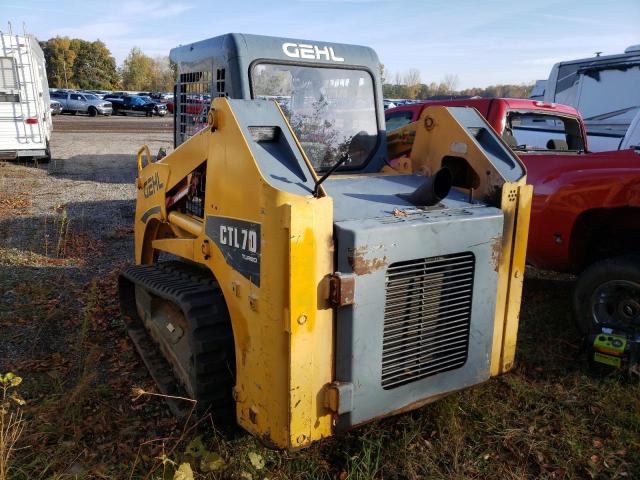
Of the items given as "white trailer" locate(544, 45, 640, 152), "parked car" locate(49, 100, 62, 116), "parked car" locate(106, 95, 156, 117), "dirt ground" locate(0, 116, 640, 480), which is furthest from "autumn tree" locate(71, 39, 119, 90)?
"dirt ground" locate(0, 116, 640, 480)

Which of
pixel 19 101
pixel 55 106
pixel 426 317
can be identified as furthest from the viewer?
pixel 55 106

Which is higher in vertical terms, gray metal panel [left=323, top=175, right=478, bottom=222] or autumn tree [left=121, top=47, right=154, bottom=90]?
autumn tree [left=121, top=47, right=154, bottom=90]

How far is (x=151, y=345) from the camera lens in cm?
404

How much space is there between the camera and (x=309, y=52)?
144 inches

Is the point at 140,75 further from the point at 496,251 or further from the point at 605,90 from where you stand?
the point at 496,251

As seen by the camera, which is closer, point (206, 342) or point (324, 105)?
point (206, 342)

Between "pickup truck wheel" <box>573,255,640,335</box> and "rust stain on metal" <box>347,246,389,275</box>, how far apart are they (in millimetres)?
2303

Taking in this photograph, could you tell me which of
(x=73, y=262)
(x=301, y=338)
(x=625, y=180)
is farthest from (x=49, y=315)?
(x=625, y=180)

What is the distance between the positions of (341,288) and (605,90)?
9479 millimetres

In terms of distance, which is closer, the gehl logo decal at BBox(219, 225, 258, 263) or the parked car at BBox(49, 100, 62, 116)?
the gehl logo decal at BBox(219, 225, 258, 263)

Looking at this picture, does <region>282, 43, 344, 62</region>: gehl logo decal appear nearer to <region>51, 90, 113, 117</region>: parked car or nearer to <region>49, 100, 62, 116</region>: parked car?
<region>49, 100, 62, 116</region>: parked car

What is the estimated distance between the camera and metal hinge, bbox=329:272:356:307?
246 centimetres

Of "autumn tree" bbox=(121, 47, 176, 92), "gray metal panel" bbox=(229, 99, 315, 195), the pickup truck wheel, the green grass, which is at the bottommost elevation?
the green grass

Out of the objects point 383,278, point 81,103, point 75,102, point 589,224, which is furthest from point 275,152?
point 75,102
